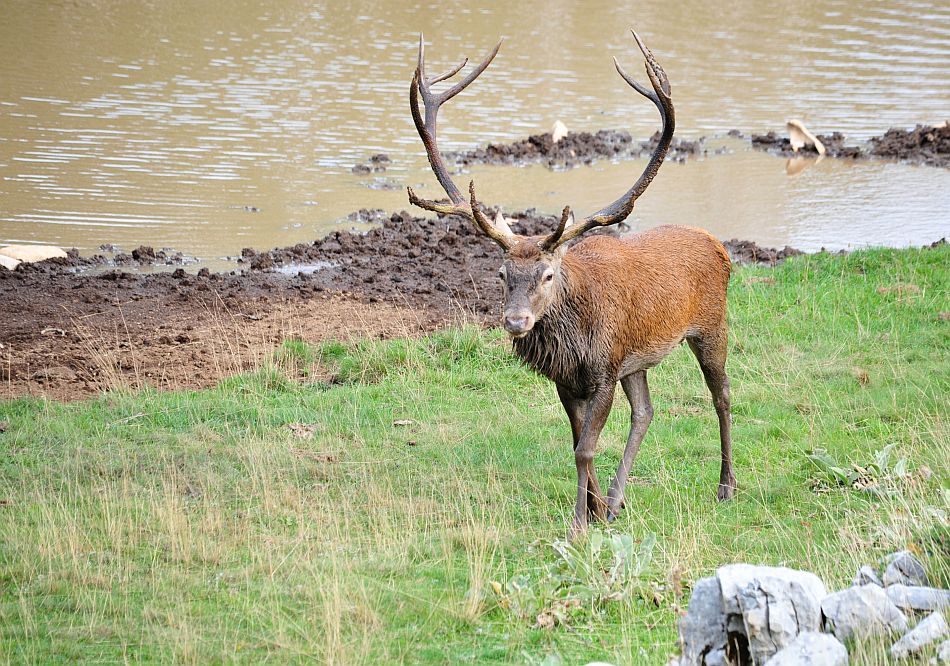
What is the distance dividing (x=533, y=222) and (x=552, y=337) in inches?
272

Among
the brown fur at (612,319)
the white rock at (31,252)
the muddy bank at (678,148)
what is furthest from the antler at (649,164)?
the muddy bank at (678,148)

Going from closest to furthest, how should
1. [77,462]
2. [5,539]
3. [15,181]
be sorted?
[5,539] < [77,462] < [15,181]

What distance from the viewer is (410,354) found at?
10.1 metres

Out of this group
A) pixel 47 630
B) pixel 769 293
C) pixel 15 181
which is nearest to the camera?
pixel 47 630

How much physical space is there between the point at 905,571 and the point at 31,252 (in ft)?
33.8

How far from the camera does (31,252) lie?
41.3ft

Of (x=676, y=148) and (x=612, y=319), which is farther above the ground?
(x=612, y=319)

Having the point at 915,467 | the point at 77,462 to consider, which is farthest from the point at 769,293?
the point at 77,462

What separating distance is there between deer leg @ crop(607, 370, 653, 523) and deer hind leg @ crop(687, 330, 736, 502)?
18.4 inches

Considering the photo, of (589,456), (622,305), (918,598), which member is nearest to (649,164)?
(622,305)

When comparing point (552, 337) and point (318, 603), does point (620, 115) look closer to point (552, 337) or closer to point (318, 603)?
point (552, 337)

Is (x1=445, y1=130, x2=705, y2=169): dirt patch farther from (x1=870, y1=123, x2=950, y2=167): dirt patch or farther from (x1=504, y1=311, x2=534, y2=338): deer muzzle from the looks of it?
(x1=504, y1=311, x2=534, y2=338): deer muzzle

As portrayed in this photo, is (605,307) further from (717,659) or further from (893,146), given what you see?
(893,146)

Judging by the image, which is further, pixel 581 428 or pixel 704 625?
pixel 581 428
